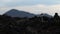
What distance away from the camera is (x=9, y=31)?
27094mm

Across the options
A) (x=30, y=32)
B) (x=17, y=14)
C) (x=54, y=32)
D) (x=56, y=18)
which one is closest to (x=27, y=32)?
(x=30, y=32)

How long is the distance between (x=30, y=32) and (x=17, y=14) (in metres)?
31.6

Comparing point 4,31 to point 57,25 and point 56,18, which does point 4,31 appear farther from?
point 56,18

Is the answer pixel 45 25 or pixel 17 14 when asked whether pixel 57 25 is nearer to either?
pixel 45 25

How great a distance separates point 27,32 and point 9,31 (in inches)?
117

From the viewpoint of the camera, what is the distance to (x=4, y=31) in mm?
27984

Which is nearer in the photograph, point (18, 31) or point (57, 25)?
point (18, 31)

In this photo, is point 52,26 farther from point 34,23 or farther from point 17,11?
point 17,11

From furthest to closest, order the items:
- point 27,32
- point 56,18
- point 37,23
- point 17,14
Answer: point 17,14 < point 56,18 < point 37,23 < point 27,32

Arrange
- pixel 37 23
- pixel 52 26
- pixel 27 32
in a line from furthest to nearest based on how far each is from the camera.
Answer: pixel 37 23 → pixel 52 26 → pixel 27 32

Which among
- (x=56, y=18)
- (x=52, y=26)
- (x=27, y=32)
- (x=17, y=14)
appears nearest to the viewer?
(x=27, y=32)

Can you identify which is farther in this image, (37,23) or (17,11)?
(17,11)

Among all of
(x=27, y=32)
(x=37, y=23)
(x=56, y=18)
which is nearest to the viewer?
(x=27, y=32)

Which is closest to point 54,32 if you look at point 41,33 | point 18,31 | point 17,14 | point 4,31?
point 41,33
